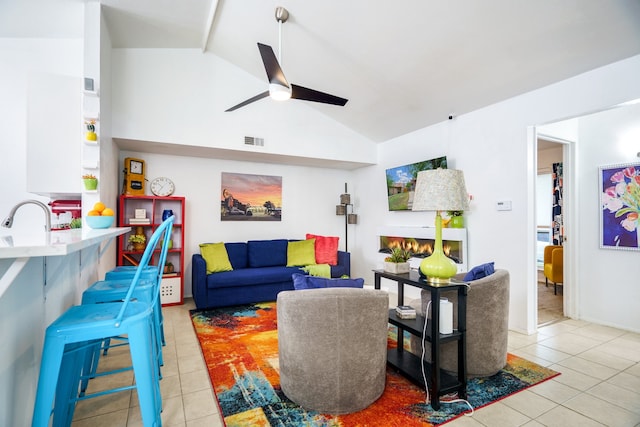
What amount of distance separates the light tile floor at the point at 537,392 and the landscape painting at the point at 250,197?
2.33 metres

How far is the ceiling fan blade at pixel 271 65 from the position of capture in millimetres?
2396

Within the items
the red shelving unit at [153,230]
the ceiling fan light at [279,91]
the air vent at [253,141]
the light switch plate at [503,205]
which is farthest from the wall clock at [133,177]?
the light switch plate at [503,205]

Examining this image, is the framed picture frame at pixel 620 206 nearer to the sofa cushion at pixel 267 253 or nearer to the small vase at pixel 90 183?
the sofa cushion at pixel 267 253

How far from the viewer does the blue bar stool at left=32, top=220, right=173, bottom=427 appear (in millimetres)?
→ 1288

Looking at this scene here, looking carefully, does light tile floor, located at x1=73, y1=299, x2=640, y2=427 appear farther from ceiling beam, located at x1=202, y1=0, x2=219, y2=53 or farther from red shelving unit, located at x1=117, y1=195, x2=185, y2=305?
ceiling beam, located at x1=202, y1=0, x2=219, y2=53

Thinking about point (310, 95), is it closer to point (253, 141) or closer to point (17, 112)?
point (253, 141)

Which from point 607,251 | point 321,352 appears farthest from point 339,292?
point 607,251

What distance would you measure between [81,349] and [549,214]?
777cm

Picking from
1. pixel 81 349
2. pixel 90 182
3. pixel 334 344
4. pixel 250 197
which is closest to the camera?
pixel 81 349

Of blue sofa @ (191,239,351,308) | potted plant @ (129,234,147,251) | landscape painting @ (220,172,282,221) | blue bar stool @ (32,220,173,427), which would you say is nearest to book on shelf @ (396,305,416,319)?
blue bar stool @ (32,220,173,427)

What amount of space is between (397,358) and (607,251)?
308cm

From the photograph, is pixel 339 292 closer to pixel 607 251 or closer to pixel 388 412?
pixel 388 412

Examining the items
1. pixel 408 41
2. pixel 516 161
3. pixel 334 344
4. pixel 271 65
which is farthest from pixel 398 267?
pixel 408 41

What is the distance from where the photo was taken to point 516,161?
3.45m
